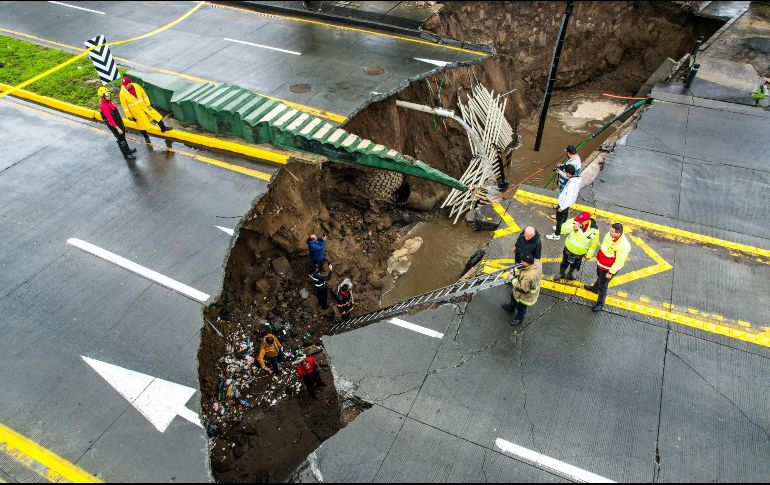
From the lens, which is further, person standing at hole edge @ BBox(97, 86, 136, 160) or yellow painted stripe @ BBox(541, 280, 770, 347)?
person standing at hole edge @ BBox(97, 86, 136, 160)

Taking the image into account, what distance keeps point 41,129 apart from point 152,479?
1022 centimetres

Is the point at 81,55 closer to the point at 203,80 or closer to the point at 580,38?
the point at 203,80

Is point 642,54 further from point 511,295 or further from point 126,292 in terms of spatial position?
point 126,292

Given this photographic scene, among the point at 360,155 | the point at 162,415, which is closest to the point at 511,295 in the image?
the point at 360,155

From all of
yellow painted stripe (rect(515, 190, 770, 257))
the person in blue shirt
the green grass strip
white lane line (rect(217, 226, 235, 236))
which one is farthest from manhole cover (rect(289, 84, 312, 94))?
yellow painted stripe (rect(515, 190, 770, 257))

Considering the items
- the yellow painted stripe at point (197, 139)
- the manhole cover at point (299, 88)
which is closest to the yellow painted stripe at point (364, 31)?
the manhole cover at point (299, 88)

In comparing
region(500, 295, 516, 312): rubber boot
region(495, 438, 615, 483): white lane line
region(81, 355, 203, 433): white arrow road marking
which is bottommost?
region(495, 438, 615, 483): white lane line

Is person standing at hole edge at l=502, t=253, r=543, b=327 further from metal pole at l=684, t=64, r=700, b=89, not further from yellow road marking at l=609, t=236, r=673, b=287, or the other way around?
metal pole at l=684, t=64, r=700, b=89

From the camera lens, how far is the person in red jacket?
8.34m

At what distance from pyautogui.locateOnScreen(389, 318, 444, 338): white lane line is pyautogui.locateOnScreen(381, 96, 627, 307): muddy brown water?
3.05 m

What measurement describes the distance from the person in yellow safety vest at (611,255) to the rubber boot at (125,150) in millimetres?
10051

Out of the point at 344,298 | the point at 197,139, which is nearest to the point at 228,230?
the point at 344,298

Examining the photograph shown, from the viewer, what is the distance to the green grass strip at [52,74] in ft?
42.6

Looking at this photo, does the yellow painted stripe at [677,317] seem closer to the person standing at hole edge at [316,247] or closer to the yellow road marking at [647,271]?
the yellow road marking at [647,271]
